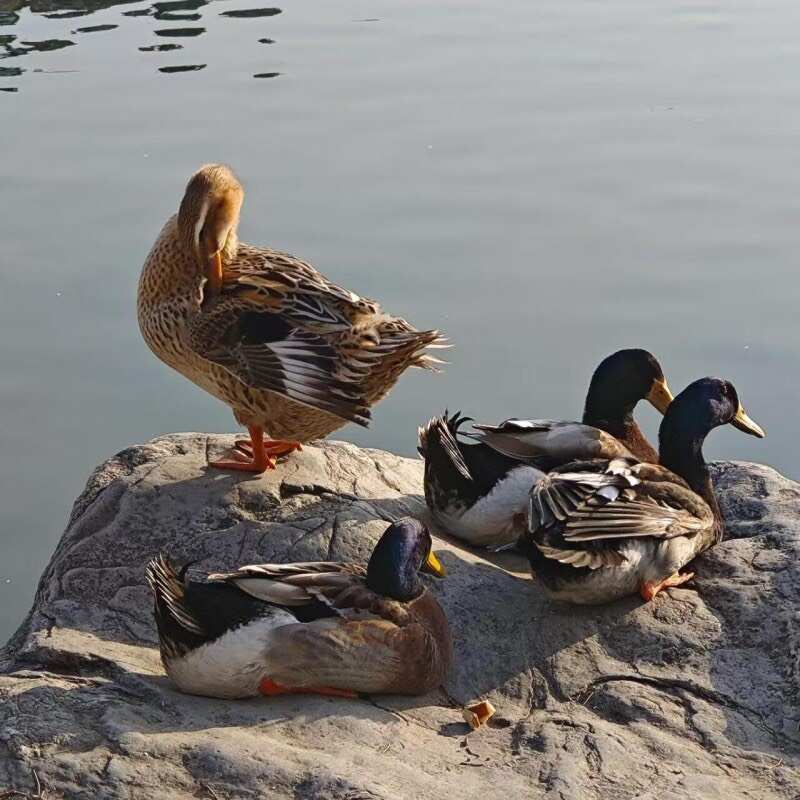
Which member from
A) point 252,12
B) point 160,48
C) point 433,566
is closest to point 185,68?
point 160,48

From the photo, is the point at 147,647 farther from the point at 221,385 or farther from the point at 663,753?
the point at 663,753

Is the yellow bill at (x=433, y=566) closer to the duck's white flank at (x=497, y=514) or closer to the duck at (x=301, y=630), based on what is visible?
the duck at (x=301, y=630)

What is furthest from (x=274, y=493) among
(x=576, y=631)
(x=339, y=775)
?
(x=339, y=775)

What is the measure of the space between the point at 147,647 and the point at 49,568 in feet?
2.76

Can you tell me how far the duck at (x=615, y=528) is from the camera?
18.7 feet

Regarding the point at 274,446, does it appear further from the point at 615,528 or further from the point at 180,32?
the point at 180,32

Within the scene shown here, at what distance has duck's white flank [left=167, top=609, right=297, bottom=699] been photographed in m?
5.01

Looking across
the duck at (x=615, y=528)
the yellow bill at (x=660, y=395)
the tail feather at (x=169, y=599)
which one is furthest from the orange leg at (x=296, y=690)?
the yellow bill at (x=660, y=395)

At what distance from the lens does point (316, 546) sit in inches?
236

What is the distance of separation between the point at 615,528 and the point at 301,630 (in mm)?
1346

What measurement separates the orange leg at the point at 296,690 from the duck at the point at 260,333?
1.32 metres

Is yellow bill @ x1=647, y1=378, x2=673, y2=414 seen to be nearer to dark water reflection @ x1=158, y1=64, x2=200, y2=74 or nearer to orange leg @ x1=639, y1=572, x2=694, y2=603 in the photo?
orange leg @ x1=639, y1=572, x2=694, y2=603

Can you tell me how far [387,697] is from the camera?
5301mm

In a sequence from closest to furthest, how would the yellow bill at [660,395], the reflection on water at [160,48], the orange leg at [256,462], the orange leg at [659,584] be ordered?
the orange leg at [659,584]
the orange leg at [256,462]
the yellow bill at [660,395]
the reflection on water at [160,48]
